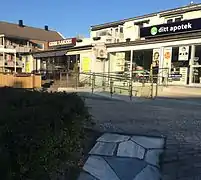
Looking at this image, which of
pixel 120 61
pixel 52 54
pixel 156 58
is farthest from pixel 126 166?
pixel 52 54

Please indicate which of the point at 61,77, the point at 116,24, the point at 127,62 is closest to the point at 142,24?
the point at 116,24

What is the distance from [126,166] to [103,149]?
0.65 m

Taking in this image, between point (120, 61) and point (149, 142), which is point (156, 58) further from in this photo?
point (149, 142)

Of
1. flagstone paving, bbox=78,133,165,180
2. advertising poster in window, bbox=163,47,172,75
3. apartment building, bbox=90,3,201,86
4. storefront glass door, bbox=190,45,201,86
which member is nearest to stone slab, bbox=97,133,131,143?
flagstone paving, bbox=78,133,165,180

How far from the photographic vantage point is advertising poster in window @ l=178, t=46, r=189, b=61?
56.3ft

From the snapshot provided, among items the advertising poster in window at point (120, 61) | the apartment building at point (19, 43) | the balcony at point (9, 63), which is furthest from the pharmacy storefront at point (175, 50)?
the balcony at point (9, 63)

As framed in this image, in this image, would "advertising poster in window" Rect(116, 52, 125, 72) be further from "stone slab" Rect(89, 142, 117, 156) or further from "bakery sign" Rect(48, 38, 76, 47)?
"stone slab" Rect(89, 142, 117, 156)

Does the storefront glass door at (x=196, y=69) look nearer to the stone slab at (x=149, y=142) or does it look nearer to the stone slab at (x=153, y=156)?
the stone slab at (x=149, y=142)

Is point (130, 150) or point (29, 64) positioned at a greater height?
point (29, 64)

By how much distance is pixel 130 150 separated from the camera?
500cm

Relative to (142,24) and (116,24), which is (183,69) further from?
(116,24)

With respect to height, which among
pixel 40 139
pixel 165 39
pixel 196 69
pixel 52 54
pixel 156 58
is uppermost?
pixel 165 39

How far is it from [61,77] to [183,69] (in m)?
9.43

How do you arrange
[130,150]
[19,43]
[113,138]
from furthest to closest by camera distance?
1. [19,43]
2. [113,138]
3. [130,150]
